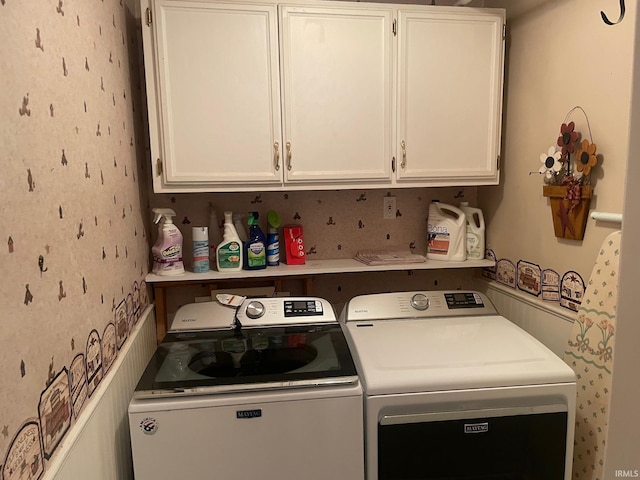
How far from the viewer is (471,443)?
4.58 ft

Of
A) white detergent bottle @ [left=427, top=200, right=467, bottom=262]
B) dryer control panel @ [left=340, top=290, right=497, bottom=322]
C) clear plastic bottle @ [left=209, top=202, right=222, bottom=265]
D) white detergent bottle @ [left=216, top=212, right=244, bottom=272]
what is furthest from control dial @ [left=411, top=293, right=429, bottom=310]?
clear plastic bottle @ [left=209, top=202, right=222, bottom=265]

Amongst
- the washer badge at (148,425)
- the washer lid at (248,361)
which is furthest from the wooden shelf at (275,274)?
the washer badge at (148,425)

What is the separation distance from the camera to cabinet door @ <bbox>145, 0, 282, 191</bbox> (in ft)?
5.68

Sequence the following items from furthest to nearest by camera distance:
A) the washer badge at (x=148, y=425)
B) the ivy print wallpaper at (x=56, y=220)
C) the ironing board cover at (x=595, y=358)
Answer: the ironing board cover at (x=595, y=358), the washer badge at (x=148, y=425), the ivy print wallpaper at (x=56, y=220)

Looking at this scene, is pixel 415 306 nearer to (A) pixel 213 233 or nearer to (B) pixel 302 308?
(B) pixel 302 308

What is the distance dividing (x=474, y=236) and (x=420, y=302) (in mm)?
485

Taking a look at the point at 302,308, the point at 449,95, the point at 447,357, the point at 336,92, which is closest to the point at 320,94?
the point at 336,92

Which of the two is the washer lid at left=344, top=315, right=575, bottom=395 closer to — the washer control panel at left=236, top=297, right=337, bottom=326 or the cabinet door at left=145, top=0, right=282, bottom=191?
the washer control panel at left=236, top=297, right=337, bottom=326

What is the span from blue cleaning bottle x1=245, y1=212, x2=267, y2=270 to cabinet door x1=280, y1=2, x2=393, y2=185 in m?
0.32

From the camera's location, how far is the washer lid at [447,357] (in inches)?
54.8

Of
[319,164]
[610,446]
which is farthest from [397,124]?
[610,446]

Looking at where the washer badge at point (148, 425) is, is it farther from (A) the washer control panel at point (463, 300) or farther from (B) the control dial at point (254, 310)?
(A) the washer control panel at point (463, 300)

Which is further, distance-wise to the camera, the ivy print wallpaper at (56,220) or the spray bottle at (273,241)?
the spray bottle at (273,241)

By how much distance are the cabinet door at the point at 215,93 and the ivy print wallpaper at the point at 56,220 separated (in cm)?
19
